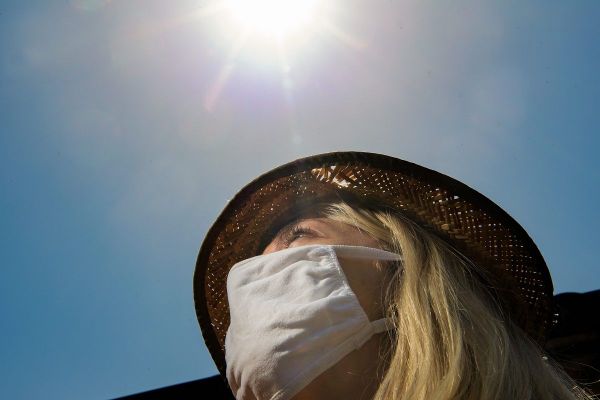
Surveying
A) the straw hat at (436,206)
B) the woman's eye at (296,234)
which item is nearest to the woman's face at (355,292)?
the woman's eye at (296,234)

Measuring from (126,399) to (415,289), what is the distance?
2.54m

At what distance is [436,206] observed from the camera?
→ 1.59 m

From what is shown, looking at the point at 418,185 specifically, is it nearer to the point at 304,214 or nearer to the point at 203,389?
the point at 304,214

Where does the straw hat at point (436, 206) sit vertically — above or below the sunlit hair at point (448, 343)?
above

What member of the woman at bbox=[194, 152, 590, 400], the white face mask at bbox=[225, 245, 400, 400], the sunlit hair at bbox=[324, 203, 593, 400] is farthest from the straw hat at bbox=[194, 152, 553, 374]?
the white face mask at bbox=[225, 245, 400, 400]

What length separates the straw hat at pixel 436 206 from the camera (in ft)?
5.14

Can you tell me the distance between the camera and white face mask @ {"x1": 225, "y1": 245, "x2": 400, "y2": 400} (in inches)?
44.7

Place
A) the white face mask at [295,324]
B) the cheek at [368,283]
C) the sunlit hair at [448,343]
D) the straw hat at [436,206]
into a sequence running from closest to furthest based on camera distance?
1. the sunlit hair at [448,343]
2. the white face mask at [295,324]
3. the cheek at [368,283]
4. the straw hat at [436,206]

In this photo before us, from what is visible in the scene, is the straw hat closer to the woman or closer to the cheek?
the woman

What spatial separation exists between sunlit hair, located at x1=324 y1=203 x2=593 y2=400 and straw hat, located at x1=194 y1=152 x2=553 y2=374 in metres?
0.15

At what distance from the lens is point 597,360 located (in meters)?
2.60

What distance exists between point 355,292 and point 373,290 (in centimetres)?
6

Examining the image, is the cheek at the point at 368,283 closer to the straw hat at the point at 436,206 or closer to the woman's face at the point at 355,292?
the woman's face at the point at 355,292

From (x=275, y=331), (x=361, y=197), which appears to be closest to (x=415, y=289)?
(x=275, y=331)
